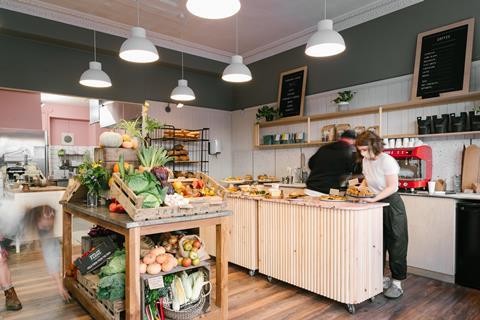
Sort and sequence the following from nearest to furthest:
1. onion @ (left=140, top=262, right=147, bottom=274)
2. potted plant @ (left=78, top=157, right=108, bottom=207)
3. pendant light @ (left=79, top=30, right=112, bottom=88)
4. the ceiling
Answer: onion @ (left=140, top=262, right=147, bottom=274) → potted plant @ (left=78, top=157, right=108, bottom=207) → pendant light @ (left=79, top=30, right=112, bottom=88) → the ceiling

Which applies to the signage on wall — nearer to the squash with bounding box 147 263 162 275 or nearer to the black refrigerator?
the black refrigerator

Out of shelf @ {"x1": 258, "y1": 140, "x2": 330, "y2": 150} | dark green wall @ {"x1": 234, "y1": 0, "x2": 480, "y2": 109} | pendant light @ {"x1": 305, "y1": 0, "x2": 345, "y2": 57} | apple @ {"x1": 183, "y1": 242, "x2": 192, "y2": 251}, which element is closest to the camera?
apple @ {"x1": 183, "y1": 242, "x2": 192, "y2": 251}

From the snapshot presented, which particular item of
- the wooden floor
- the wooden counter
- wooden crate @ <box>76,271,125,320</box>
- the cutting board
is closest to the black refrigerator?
the wooden floor

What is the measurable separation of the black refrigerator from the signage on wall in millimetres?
1443

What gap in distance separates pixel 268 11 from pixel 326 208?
3.49 m

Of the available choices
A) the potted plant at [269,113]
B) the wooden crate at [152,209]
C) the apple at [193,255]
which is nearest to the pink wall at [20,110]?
the wooden crate at [152,209]

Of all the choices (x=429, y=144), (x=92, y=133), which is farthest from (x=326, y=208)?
(x=92, y=133)

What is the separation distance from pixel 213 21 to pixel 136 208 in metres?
4.23

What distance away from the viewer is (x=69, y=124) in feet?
17.1

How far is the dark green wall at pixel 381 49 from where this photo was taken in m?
4.21

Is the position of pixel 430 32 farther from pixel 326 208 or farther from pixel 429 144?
pixel 326 208

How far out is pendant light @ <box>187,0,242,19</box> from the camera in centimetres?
228

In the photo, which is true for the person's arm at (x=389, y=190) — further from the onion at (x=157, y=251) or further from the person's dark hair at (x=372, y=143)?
the onion at (x=157, y=251)

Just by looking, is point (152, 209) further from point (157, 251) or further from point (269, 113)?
point (269, 113)
